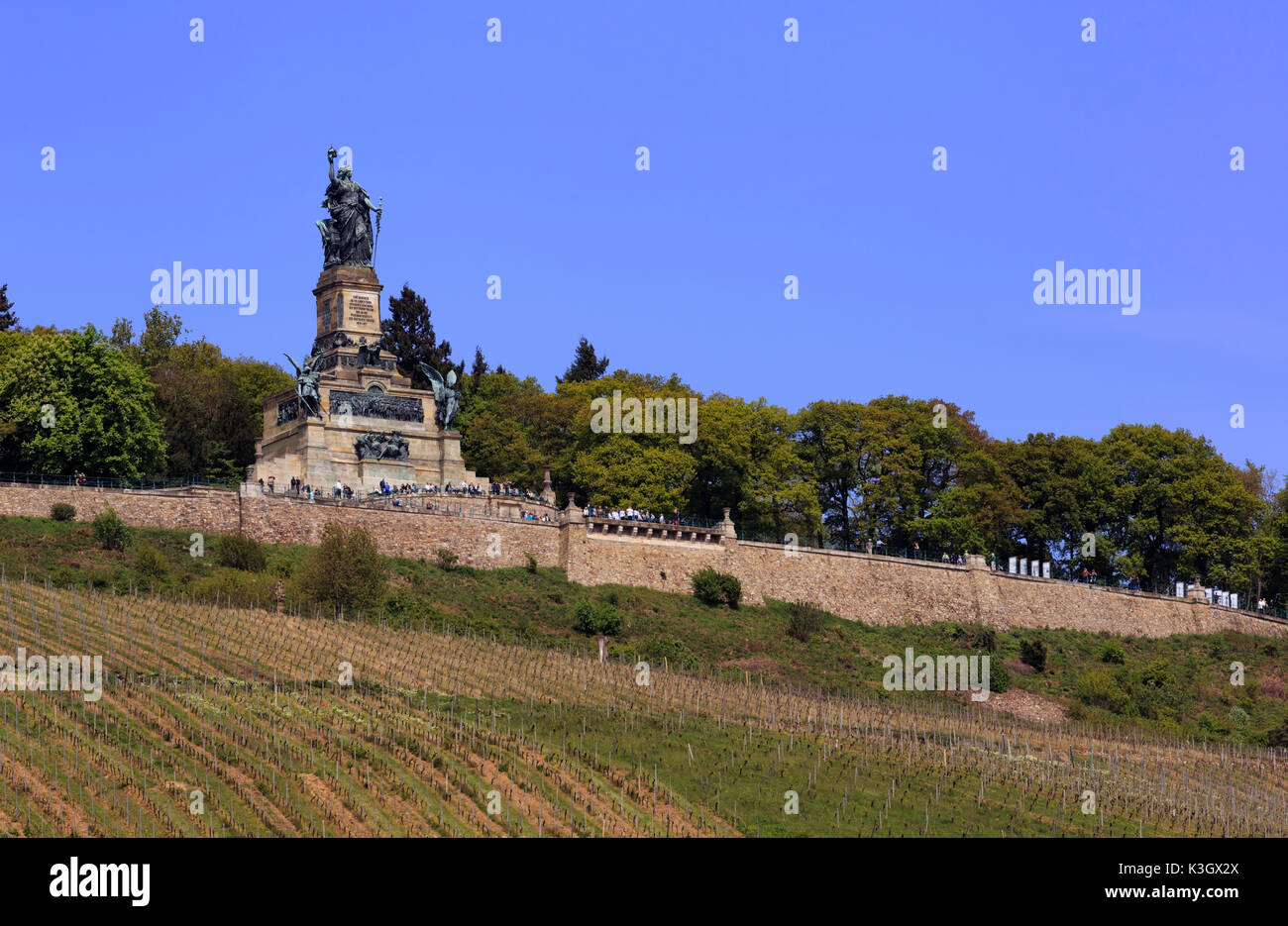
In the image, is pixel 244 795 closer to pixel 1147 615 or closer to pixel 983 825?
pixel 983 825

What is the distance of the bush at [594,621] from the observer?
7694 cm

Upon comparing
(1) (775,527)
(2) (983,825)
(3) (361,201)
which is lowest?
(2) (983,825)

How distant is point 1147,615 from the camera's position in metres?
97.6

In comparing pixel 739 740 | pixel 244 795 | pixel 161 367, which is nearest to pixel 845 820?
pixel 739 740

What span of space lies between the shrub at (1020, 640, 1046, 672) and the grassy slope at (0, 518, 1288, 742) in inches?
20.1

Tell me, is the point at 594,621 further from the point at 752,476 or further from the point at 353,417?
the point at 752,476

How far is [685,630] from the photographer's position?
262 feet

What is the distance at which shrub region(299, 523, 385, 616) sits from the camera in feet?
230

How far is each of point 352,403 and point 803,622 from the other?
21.2 meters

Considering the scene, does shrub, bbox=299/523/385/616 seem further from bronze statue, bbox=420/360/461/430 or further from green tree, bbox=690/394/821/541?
green tree, bbox=690/394/821/541

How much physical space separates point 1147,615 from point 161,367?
161 ft

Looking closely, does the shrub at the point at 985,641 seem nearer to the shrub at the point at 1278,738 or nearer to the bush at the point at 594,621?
the shrub at the point at 1278,738

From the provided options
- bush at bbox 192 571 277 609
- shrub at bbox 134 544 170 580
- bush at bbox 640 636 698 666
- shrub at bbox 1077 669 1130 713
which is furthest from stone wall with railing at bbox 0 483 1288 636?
shrub at bbox 1077 669 1130 713
